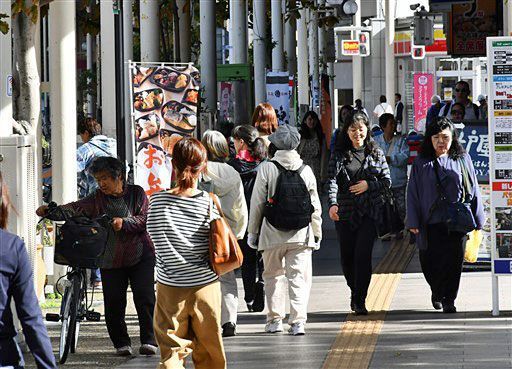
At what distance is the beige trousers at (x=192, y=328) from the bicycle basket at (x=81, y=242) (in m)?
2.04

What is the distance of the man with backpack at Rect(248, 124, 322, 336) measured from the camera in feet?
39.0

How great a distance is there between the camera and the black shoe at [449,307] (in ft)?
42.6

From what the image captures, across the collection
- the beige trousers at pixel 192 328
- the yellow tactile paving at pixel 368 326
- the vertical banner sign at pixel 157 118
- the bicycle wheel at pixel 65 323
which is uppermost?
the vertical banner sign at pixel 157 118

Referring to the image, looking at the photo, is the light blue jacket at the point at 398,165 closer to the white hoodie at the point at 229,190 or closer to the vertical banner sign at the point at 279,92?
the white hoodie at the point at 229,190

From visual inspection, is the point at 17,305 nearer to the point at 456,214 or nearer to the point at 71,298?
the point at 71,298

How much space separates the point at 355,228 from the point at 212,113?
13.6m

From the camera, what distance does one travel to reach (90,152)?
15.8m

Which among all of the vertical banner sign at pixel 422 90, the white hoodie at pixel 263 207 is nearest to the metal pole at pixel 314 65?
the vertical banner sign at pixel 422 90

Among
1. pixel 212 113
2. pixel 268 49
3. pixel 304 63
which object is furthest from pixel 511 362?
pixel 304 63

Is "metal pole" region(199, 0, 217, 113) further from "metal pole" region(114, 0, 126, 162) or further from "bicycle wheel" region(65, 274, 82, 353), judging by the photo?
"bicycle wheel" region(65, 274, 82, 353)

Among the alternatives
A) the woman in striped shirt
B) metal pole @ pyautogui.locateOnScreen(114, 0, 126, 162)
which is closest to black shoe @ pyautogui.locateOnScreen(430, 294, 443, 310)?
metal pole @ pyautogui.locateOnScreen(114, 0, 126, 162)

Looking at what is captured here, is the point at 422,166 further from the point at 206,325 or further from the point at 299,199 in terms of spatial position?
the point at 206,325

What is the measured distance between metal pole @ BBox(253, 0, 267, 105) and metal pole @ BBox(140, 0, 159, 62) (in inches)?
263

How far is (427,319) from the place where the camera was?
12.7 metres
